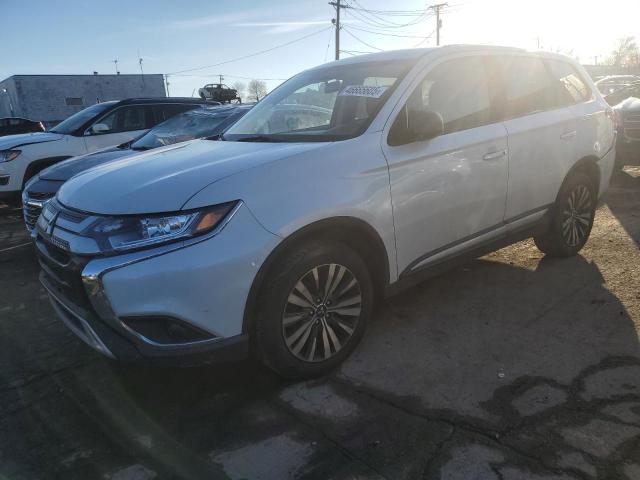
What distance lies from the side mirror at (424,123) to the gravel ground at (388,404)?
1348mm

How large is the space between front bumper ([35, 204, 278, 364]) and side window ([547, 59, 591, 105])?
10.7 ft

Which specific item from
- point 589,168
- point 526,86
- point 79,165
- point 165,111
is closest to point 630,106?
point 589,168

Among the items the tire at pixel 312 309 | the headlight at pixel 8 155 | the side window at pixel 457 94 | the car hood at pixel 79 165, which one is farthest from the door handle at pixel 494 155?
the headlight at pixel 8 155

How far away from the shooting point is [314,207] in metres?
2.60

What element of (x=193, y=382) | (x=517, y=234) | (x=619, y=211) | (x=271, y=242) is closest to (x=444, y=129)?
(x=517, y=234)

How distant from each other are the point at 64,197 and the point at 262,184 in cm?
129

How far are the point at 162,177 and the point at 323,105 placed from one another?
152 cm

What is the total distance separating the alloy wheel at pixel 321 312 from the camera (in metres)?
2.68

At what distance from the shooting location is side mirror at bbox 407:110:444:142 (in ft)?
9.79

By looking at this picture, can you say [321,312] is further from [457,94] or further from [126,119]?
[126,119]

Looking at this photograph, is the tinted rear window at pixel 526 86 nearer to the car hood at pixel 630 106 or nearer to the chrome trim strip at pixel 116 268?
the chrome trim strip at pixel 116 268

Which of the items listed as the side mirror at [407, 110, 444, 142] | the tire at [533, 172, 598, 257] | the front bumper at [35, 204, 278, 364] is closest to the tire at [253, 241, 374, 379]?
the front bumper at [35, 204, 278, 364]

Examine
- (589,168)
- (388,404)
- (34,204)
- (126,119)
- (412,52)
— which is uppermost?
(412,52)

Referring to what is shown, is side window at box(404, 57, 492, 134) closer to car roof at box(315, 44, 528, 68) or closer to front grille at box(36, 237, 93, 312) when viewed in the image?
car roof at box(315, 44, 528, 68)
